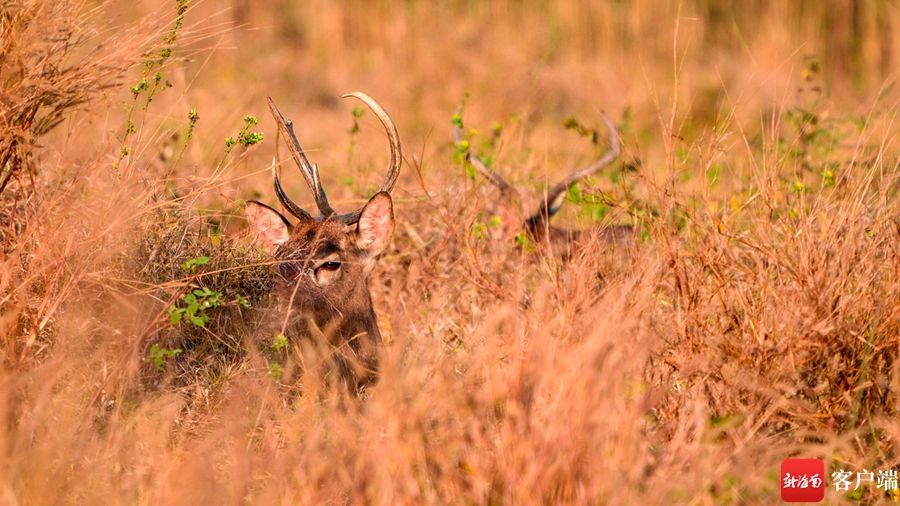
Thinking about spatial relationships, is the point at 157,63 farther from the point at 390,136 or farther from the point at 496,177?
the point at 496,177

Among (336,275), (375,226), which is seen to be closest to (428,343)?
(336,275)

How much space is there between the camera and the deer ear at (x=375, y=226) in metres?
5.50

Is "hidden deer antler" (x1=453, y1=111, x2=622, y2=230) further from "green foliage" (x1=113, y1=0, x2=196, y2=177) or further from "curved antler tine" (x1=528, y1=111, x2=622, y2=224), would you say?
"green foliage" (x1=113, y1=0, x2=196, y2=177)

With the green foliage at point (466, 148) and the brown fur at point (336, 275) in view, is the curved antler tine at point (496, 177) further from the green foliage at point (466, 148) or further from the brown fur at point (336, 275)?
the brown fur at point (336, 275)

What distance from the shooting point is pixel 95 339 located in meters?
4.38

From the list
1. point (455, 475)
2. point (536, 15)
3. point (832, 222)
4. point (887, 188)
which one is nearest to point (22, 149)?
point (455, 475)

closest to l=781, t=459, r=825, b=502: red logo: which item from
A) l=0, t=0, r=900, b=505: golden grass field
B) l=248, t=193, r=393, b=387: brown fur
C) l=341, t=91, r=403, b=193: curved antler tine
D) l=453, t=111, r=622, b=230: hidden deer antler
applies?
l=0, t=0, r=900, b=505: golden grass field

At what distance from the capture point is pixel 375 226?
5586 mm

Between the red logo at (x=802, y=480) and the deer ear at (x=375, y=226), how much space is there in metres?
2.41

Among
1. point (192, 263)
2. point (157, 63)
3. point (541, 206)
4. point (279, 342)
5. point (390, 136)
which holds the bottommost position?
point (541, 206)

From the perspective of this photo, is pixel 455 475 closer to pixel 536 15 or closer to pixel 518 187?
pixel 518 187

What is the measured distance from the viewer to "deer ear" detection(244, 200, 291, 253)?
213 inches

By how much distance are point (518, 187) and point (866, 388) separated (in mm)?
3497

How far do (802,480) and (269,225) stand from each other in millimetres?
2804
